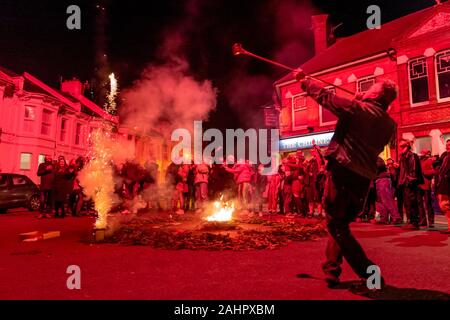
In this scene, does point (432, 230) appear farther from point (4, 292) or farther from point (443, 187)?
point (4, 292)

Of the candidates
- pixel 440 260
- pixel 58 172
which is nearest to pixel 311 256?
pixel 440 260

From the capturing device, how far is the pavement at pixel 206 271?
3.35m

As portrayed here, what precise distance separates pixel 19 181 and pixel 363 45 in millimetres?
20441

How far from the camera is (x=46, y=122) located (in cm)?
2702

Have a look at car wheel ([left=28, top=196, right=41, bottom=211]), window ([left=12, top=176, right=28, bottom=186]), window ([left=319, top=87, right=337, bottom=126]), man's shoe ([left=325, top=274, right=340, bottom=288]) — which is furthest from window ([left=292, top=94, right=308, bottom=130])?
man's shoe ([left=325, top=274, right=340, bottom=288])

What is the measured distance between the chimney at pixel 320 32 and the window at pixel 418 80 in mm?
8831

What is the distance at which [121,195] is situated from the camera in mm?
13805

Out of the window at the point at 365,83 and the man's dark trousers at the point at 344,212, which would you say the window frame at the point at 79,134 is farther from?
the man's dark trousers at the point at 344,212

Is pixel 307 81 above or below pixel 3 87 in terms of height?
below

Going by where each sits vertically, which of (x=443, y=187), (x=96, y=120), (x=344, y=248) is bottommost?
(x=344, y=248)

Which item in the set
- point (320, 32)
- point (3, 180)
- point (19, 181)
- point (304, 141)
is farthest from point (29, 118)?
point (320, 32)

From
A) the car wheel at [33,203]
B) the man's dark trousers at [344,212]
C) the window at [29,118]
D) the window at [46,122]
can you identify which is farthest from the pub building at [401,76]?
the window at [29,118]
